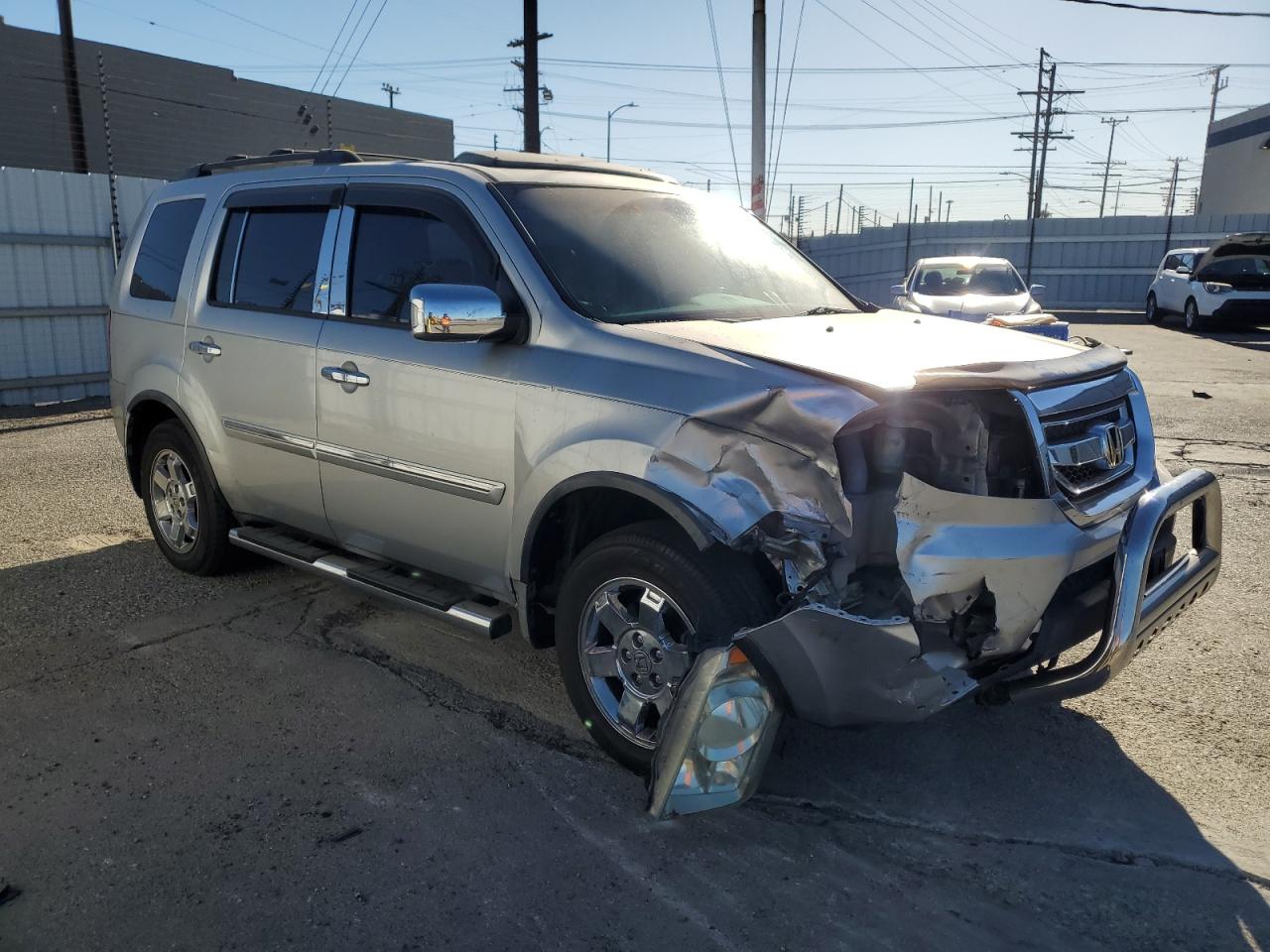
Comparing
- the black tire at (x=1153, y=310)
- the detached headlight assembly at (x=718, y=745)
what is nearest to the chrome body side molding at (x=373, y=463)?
the detached headlight assembly at (x=718, y=745)

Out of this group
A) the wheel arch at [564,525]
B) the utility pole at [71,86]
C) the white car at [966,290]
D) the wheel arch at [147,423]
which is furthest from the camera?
the utility pole at [71,86]

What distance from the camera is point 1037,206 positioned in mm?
45531

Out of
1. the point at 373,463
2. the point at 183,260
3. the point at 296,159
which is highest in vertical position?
the point at 296,159

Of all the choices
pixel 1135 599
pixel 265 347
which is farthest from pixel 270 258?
pixel 1135 599

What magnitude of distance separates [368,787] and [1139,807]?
2521 mm

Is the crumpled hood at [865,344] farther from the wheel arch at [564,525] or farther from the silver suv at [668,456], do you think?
the wheel arch at [564,525]

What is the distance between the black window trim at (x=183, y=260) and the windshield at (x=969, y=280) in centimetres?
1087

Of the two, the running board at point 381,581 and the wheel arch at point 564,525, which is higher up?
the wheel arch at point 564,525

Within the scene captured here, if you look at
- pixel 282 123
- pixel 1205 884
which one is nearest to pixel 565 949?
pixel 1205 884

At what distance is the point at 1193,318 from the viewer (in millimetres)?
21547

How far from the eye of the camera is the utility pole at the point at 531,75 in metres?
21.9

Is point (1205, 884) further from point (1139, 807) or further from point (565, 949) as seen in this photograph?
point (565, 949)

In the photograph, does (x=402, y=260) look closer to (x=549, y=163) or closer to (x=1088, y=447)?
(x=549, y=163)

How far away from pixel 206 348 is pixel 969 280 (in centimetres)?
1177
